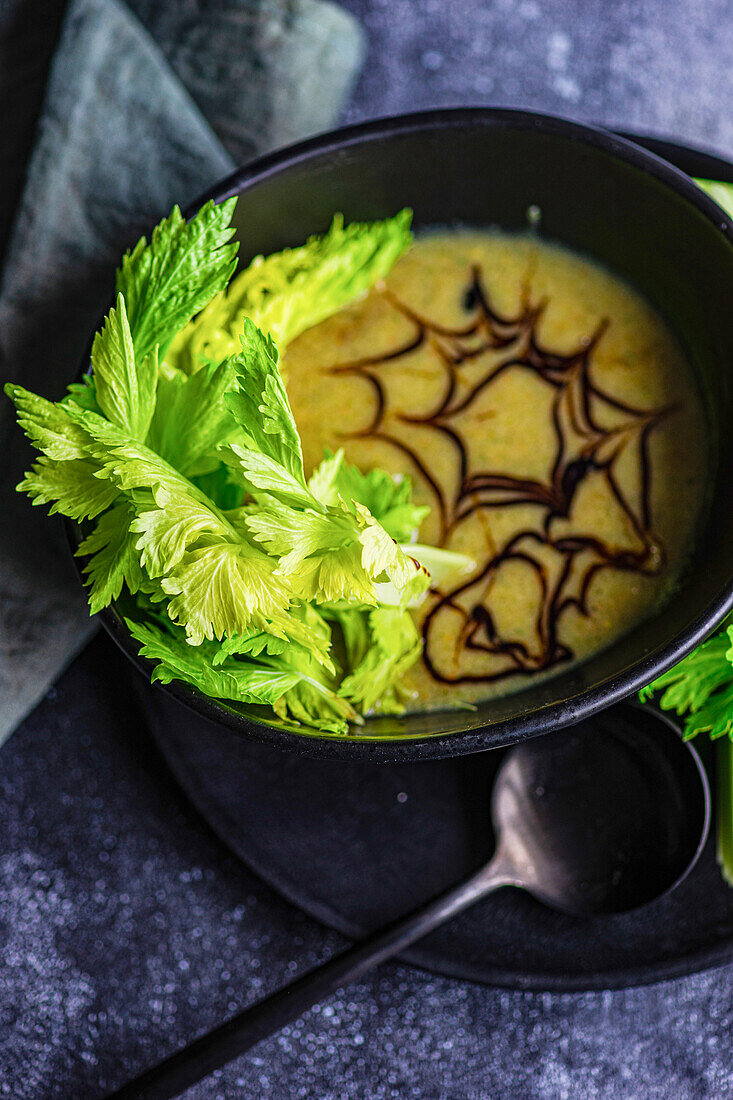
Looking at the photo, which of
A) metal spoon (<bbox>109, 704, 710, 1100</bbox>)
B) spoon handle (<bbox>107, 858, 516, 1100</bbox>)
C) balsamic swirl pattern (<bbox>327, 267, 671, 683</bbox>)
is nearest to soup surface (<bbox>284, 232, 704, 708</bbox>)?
balsamic swirl pattern (<bbox>327, 267, 671, 683</bbox>)

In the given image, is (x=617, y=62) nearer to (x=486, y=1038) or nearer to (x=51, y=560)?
(x=51, y=560)

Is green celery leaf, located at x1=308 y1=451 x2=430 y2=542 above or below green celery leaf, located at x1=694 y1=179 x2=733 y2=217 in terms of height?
below

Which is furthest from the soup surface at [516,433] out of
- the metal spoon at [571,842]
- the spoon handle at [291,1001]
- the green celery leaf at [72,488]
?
the green celery leaf at [72,488]

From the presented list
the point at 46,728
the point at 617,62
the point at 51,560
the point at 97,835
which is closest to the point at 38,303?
the point at 51,560

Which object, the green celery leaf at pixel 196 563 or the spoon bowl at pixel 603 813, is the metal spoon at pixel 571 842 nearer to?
the spoon bowl at pixel 603 813

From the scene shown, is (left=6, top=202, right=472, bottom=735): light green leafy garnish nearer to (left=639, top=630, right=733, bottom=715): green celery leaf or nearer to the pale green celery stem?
(left=639, top=630, right=733, bottom=715): green celery leaf
